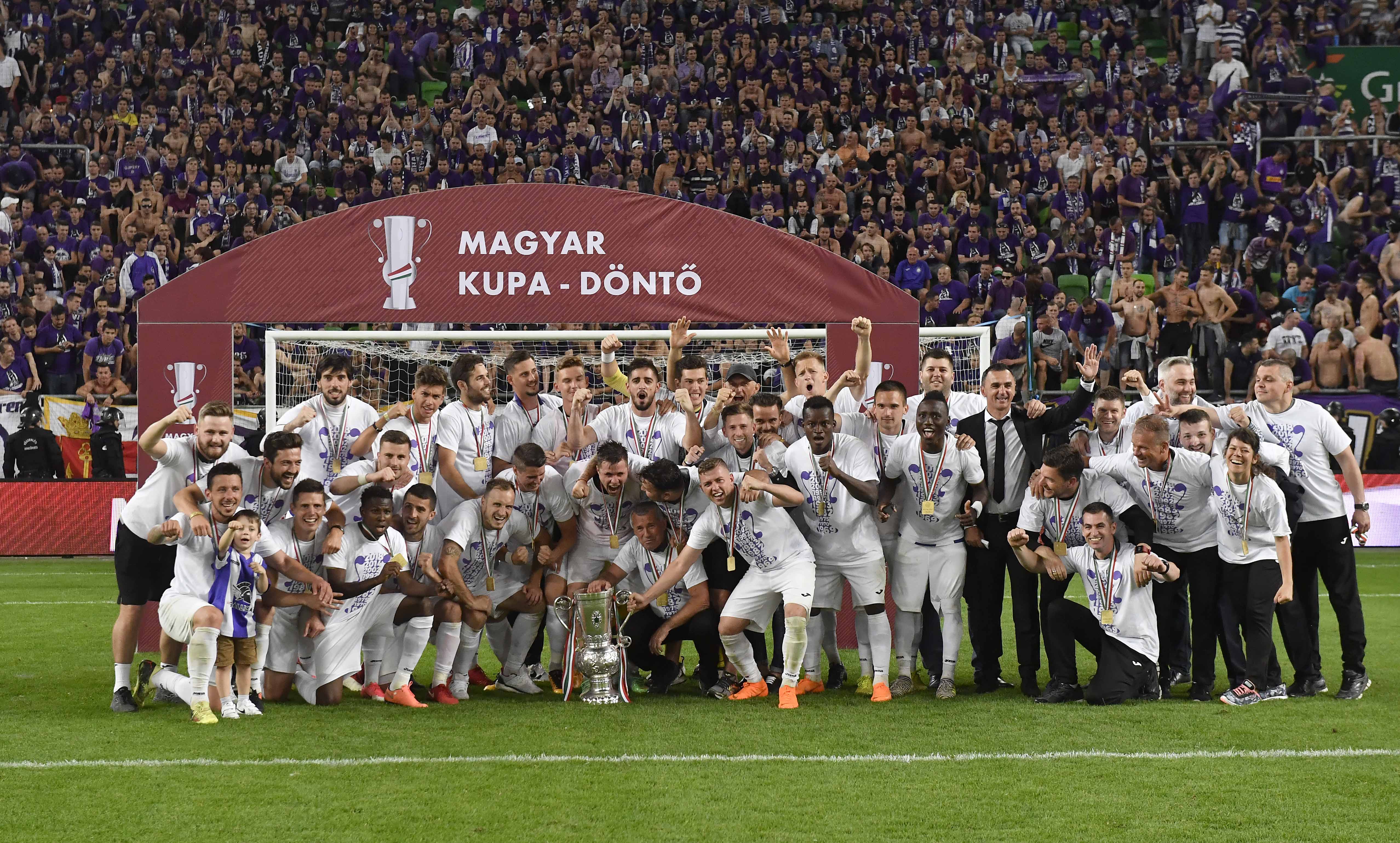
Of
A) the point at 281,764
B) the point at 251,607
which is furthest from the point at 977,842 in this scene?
the point at 251,607

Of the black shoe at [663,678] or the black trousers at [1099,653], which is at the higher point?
the black trousers at [1099,653]

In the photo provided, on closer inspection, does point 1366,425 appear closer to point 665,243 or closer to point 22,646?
point 665,243

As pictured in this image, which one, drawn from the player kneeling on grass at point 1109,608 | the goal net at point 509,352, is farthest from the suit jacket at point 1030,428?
the goal net at point 509,352

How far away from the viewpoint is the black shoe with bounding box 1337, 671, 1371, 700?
7988 mm

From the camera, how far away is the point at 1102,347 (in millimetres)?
17125

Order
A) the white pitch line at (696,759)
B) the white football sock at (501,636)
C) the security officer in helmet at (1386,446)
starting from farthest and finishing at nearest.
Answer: the security officer in helmet at (1386,446)
the white football sock at (501,636)
the white pitch line at (696,759)

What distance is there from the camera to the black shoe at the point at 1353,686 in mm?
7988

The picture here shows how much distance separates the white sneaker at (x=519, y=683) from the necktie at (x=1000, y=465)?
3040 millimetres

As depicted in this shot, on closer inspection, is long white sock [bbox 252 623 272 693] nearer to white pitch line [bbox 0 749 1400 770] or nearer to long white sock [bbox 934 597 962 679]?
white pitch line [bbox 0 749 1400 770]

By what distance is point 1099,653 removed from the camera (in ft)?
Result: 26.2

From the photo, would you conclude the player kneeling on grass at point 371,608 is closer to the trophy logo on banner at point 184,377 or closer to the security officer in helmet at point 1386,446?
the trophy logo on banner at point 184,377

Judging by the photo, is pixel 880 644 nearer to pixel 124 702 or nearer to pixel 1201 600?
pixel 1201 600

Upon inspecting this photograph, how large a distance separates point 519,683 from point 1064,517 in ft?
11.3

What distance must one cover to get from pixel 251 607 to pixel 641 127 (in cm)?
1483
